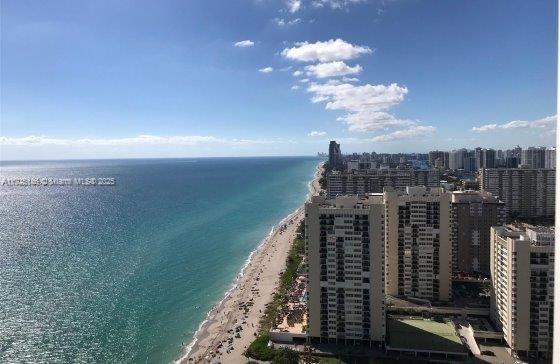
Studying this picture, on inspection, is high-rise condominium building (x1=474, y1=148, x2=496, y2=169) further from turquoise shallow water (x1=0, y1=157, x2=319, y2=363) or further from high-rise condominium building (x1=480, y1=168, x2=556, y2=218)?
turquoise shallow water (x1=0, y1=157, x2=319, y2=363)

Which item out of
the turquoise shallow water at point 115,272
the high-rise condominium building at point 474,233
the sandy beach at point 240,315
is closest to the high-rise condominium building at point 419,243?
the high-rise condominium building at point 474,233

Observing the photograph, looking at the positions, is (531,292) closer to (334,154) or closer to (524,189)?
(524,189)

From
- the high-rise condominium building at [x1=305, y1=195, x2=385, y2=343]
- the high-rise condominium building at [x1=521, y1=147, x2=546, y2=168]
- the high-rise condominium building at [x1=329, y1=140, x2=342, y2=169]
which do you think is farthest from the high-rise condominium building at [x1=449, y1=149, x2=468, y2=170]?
the high-rise condominium building at [x1=305, y1=195, x2=385, y2=343]

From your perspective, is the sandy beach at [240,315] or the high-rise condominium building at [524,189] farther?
the high-rise condominium building at [524,189]

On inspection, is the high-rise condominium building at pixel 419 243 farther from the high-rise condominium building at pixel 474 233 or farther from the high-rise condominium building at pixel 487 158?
the high-rise condominium building at pixel 487 158

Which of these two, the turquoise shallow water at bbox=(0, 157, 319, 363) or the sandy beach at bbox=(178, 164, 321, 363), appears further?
the turquoise shallow water at bbox=(0, 157, 319, 363)

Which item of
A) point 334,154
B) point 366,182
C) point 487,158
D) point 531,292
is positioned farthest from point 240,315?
point 334,154
